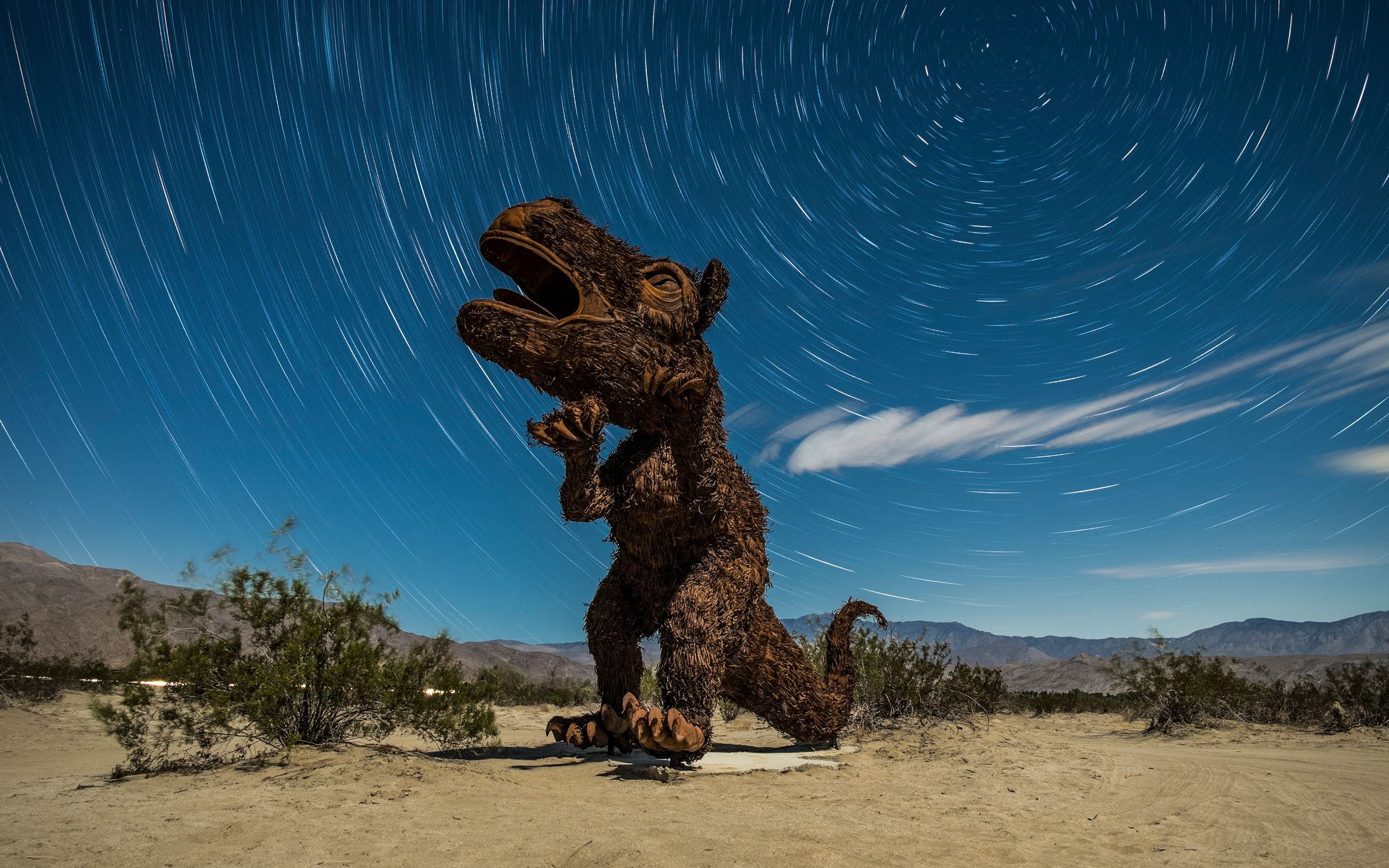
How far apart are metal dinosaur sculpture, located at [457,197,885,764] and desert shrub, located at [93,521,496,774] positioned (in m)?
1.14

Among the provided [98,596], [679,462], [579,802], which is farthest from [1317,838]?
[98,596]

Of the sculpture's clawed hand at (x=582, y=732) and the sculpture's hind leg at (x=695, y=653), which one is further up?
the sculpture's hind leg at (x=695, y=653)

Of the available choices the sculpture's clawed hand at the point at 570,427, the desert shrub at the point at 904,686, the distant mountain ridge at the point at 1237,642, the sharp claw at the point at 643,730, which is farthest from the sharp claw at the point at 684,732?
the distant mountain ridge at the point at 1237,642

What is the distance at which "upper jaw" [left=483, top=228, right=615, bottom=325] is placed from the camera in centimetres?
519

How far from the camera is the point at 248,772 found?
14.5 feet

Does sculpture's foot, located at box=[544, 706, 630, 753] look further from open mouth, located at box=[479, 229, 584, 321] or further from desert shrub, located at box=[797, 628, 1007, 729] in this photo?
desert shrub, located at box=[797, 628, 1007, 729]

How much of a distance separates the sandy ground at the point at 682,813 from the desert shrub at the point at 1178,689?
5.37 meters

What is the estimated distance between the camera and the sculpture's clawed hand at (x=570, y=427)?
498cm

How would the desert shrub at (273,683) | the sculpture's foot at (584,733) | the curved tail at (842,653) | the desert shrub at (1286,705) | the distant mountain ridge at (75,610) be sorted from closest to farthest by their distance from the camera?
1. the desert shrub at (273,683)
2. the sculpture's foot at (584,733)
3. the curved tail at (842,653)
4. the desert shrub at (1286,705)
5. the distant mountain ridge at (75,610)

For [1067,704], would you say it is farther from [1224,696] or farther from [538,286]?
[538,286]

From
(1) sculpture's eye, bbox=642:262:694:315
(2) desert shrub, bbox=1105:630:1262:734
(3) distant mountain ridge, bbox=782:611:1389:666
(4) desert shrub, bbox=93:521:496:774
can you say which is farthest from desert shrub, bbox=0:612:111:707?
(3) distant mountain ridge, bbox=782:611:1389:666

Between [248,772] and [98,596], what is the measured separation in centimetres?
4564

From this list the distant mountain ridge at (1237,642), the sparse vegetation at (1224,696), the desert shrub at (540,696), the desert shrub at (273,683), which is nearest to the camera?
the desert shrub at (273,683)

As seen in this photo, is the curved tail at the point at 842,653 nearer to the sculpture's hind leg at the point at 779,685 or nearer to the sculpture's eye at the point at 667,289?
the sculpture's hind leg at the point at 779,685
